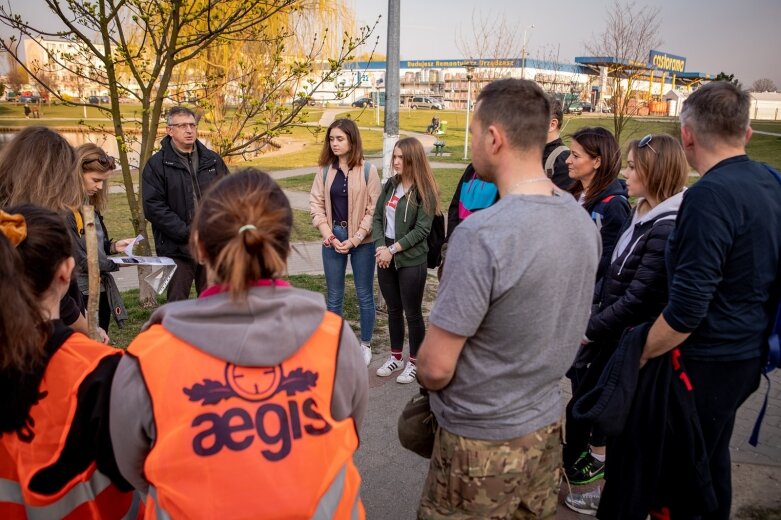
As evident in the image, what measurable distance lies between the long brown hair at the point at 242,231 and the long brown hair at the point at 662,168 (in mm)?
2160

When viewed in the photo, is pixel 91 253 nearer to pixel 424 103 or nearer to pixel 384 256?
pixel 384 256

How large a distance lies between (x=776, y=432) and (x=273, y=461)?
13.4ft

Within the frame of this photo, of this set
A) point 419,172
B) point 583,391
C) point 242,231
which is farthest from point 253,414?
point 419,172

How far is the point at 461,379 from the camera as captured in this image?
1.95m

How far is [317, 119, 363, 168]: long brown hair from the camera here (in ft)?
16.0

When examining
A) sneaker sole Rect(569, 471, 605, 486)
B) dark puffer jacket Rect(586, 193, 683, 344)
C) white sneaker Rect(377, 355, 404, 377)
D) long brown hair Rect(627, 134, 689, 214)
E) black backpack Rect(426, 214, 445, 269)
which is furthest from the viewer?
white sneaker Rect(377, 355, 404, 377)

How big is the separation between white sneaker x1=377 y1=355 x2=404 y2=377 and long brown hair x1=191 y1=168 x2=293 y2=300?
3324 millimetres

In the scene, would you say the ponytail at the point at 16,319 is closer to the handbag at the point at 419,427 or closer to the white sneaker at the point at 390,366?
the handbag at the point at 419,427

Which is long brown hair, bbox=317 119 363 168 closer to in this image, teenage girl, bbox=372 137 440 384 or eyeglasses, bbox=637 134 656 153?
teenage girl, bbox=372 137 440 384

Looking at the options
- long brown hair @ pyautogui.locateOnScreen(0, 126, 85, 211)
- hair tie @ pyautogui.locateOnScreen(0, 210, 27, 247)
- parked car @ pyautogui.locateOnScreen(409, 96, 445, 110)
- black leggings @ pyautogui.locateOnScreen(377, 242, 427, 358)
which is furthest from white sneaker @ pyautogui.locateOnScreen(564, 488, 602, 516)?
parked car @ pyautogui.locateOnScreen(409, 96, 445, 110)

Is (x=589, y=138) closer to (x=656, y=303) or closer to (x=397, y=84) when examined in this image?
(x=656, y=303)

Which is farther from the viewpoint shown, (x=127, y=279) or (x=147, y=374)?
(x=127, y=279)

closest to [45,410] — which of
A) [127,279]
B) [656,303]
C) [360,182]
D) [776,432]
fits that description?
[656,303]

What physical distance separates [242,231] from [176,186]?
3.61 m
